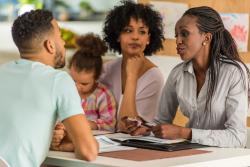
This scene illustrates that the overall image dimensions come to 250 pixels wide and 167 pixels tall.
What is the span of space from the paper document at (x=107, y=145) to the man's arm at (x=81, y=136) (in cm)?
20

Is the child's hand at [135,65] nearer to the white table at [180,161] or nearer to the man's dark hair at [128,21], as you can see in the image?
the man's dark hair at [128,21]

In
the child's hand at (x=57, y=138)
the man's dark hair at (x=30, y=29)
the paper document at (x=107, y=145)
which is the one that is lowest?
the paper document at (x=107, y=145)

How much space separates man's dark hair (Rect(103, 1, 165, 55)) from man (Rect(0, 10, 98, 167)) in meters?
1.24

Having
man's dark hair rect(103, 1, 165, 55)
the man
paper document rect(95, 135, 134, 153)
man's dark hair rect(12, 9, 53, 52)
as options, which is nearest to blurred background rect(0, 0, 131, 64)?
man's dark hair rect(103, 1, 165, 55)

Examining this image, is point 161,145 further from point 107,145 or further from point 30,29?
point 30,29

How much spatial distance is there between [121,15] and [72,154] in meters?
1.29

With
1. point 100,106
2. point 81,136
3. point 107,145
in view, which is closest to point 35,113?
point 81,136

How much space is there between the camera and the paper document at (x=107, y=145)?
102 inches

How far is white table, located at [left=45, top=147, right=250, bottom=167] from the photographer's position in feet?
7.50

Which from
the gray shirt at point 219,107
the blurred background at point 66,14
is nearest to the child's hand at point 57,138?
the gray shirt at point 219,107

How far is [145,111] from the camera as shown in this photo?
3.53 m

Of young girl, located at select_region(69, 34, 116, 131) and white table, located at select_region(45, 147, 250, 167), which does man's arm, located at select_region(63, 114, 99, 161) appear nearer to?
white table, located at select_region(45, 147, 250, 167)

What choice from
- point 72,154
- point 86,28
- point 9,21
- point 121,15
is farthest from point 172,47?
point 9,21

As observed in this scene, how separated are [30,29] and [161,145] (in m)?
0.68
